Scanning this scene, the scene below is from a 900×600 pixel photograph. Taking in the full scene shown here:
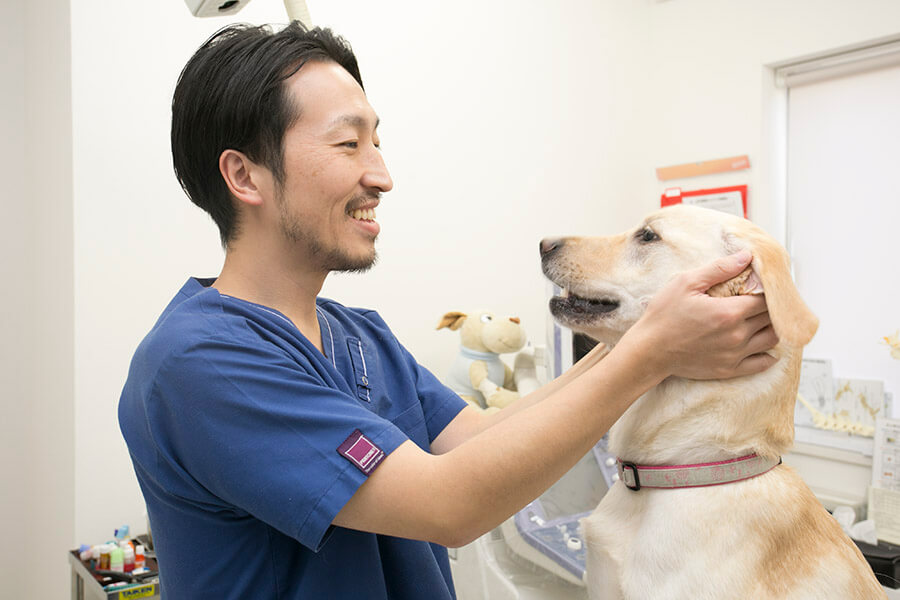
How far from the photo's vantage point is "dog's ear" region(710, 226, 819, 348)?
2.58 ft

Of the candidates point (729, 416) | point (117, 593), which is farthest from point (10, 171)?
point (729, 416)

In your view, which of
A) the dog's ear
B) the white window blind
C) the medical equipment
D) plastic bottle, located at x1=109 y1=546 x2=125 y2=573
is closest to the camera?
the dog's ear

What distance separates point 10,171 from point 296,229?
159cm

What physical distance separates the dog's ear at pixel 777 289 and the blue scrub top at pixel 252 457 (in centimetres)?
48

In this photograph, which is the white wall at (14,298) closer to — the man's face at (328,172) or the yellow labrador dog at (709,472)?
the man's face at (328,172)

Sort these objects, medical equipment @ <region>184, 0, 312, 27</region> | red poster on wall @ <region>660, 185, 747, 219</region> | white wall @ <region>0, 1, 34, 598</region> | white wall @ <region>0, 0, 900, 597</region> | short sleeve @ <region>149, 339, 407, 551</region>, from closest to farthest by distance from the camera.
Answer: short sleeve @ <region>149, 339, 407, 551</region> → medical equipment @ <region>184, 0, 312, 27</region> → white wall @ <region>0, 0, 900, 597</region> → white wall @ <region>0, 1, 34, 598</region> → red poster on wall @ <region>660, 185, 747, 219</region>

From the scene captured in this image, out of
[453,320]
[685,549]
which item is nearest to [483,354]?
[453,320]

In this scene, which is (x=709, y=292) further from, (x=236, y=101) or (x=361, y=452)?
(x=236, y=101)

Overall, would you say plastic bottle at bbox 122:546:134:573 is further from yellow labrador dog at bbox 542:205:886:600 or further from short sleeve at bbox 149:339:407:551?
yellow labrador dog at bbox 542:205:886:600

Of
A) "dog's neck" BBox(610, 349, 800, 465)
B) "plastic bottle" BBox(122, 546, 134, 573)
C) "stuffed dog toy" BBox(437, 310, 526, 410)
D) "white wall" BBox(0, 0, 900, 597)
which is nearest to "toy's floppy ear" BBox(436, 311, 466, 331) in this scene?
"stuffed dog toy" BBox(437, 310, 526, 410)

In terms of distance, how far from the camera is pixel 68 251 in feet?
5.55

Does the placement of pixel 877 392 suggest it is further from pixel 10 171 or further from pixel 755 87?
pixel 10 171

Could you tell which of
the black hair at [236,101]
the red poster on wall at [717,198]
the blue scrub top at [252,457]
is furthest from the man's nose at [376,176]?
the red poster on wall at [717,198]

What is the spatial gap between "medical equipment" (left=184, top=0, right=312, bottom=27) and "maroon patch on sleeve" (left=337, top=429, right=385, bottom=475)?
30.3 inches
